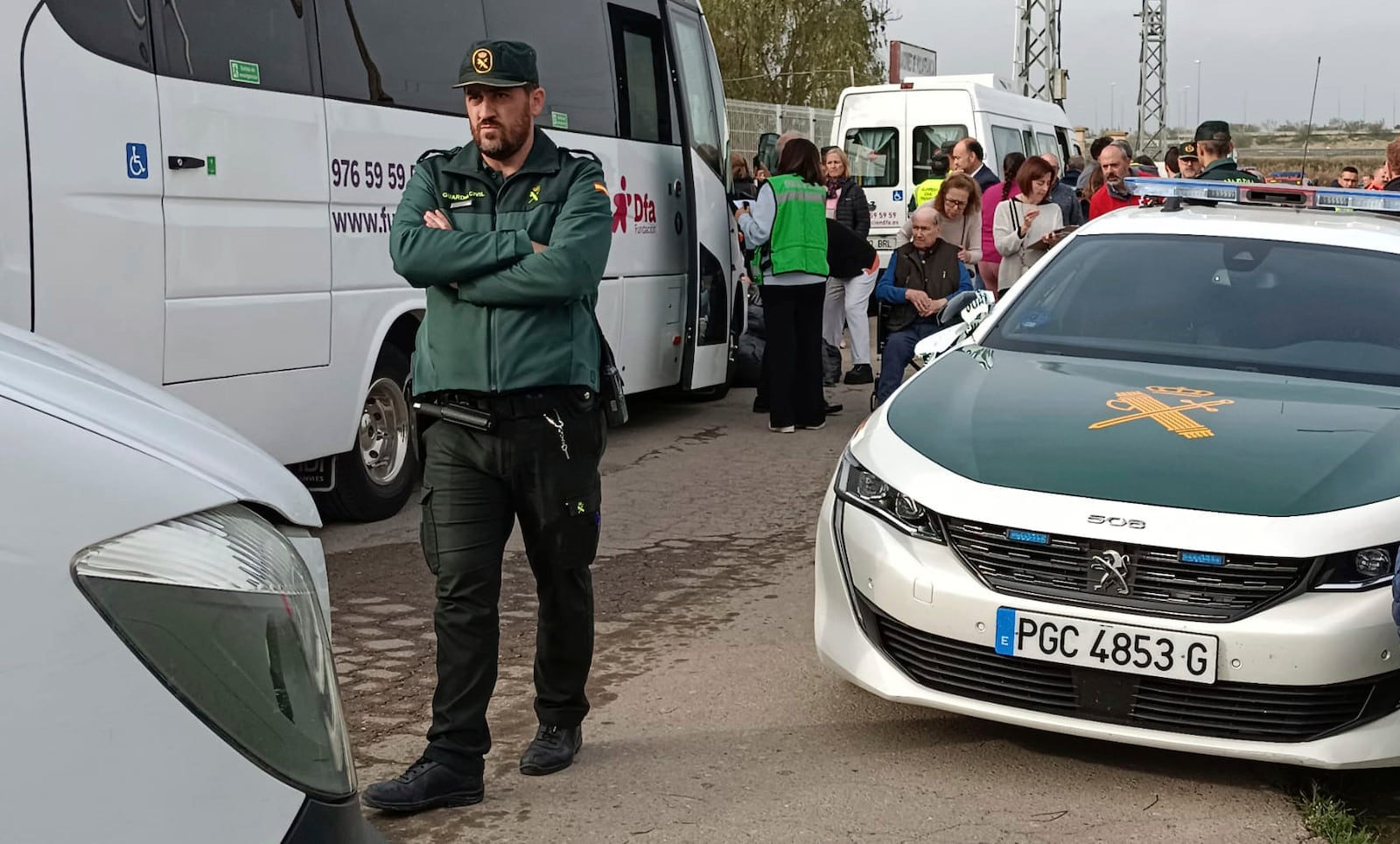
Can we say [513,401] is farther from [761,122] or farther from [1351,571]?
[761,122]

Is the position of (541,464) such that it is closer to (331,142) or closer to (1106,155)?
(331,142)

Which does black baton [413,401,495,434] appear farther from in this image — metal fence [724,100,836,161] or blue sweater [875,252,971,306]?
metal fence [724,100,836,161]

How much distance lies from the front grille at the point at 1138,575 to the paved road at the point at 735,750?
0.54 meters

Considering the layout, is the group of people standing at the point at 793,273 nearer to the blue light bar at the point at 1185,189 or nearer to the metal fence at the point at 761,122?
the blue light bar at the point at 1185,189

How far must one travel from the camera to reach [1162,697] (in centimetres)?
417

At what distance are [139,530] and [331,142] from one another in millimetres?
6050

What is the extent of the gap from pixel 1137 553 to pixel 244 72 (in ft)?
14.3

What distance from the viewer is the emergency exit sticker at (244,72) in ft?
22.5

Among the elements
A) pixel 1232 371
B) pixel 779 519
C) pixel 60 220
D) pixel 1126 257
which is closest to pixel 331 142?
pixel 60 220

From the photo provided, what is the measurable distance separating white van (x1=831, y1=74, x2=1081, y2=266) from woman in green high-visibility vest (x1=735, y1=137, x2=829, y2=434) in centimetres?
1027

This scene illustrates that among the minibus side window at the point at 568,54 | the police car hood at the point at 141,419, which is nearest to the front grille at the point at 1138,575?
the police car hood at the point at 141,419

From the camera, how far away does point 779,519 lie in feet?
26.7

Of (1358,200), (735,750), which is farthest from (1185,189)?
(735,750)

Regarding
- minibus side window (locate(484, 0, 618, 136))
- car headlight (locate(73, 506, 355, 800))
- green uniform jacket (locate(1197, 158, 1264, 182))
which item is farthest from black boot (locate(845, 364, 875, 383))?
car headlight (locate(73, 506, 355, 800))
